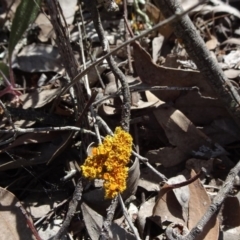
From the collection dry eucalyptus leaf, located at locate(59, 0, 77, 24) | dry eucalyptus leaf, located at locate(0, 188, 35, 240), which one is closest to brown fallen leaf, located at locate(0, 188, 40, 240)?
dry eucalyptus leaf, located at locate(0, 188, 35, 240)

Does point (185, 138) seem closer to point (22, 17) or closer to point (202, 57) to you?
point (202, 57)

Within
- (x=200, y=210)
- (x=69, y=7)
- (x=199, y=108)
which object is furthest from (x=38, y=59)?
(x=200, y=210)

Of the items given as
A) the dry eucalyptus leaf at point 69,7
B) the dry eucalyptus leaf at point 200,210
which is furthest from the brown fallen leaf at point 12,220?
the dry eucalyptus leaf at point 69,7

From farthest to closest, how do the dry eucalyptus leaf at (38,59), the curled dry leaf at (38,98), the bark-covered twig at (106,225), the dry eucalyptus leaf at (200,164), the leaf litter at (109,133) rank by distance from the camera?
the dry eucalyptus leaf at (38,59), the curled dry leaf at (38,98), the dry eucalyptus leaf at (200,164), the leaf litter at (109,133), the bark-covered twig at (106,225)

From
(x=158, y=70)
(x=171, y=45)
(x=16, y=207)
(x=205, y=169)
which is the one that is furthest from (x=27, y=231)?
(x=171, y=45)

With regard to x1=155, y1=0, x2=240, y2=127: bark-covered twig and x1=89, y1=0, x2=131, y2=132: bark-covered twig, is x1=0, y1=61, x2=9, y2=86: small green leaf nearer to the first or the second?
x1=89, y1=0, x2=131, y2=132: bark-covered twig

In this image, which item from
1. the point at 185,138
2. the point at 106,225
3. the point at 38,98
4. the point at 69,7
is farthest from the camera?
the point at 69,7

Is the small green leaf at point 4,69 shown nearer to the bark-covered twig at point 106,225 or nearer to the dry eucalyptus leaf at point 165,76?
the dry eucalyptus leaf at point 165,76
